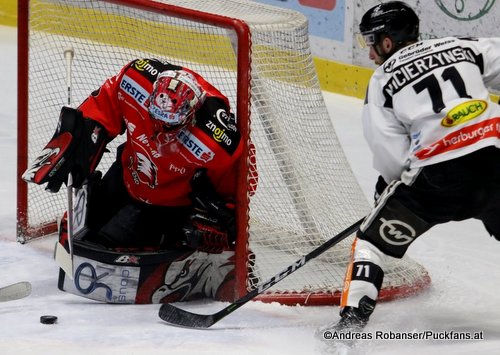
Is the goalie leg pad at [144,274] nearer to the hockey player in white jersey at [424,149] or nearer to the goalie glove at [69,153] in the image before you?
the goalie glove at [69,153]

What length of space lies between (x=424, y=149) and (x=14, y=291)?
1.46 metres

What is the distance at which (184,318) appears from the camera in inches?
154

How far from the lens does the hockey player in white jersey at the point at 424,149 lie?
355 cm

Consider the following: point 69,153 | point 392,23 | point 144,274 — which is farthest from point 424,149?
point 69,153

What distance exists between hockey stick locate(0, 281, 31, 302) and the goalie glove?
331 millimetres

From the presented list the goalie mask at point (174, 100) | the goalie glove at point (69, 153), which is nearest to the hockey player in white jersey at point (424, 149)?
the goalie mask at point (174, 100)

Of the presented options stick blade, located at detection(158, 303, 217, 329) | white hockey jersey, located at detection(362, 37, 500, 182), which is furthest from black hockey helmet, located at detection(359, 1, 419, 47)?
stick blade, located at detection(158, 303, 217, 329)

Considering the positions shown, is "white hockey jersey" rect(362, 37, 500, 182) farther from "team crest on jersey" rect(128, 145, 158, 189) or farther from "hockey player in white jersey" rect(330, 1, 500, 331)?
"team crest on jersey" rect(128, 145, 158, 189)

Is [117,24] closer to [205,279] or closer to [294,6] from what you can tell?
[205,279]

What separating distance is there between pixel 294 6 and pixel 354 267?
375 cm

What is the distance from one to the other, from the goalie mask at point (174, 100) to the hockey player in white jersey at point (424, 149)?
593mm

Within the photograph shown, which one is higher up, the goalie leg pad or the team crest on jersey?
the team crest on jersey

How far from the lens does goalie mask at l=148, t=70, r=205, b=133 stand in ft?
12.9

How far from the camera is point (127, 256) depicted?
4.10 meters
